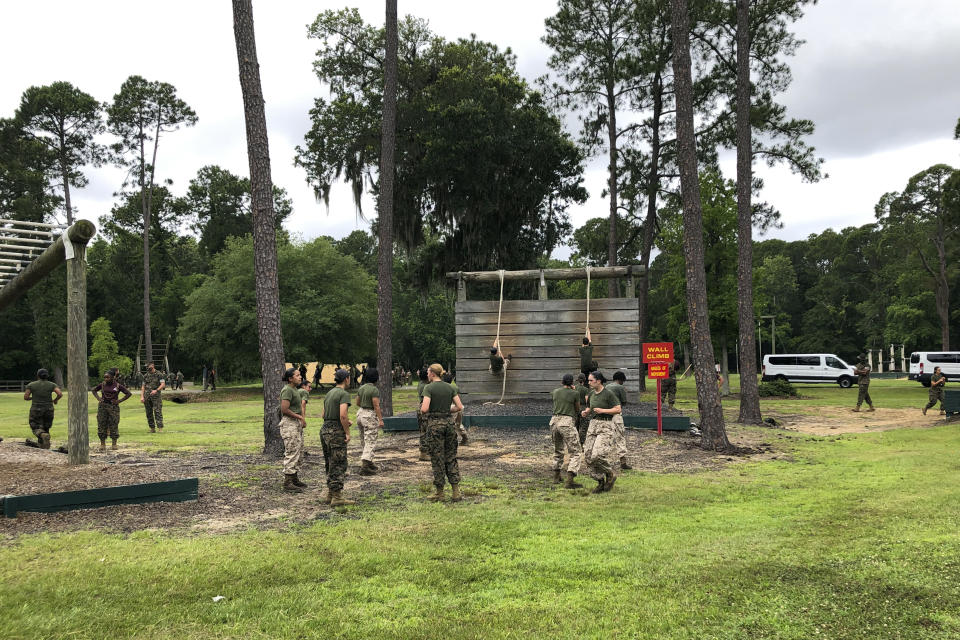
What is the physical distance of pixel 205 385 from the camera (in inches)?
1935

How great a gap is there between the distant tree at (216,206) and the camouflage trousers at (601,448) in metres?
58.5

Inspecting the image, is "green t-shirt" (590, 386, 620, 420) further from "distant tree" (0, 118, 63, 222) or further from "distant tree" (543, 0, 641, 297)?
"distant tree" (0, 118, 63, 222)

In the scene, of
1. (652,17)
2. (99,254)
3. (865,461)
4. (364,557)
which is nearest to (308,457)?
(364,557)

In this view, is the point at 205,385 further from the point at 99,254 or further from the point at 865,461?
the point at 865,461

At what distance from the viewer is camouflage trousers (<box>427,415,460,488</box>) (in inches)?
349

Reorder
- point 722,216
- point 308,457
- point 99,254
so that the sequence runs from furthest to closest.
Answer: point 99,254 < point 722,216 < point 308,457

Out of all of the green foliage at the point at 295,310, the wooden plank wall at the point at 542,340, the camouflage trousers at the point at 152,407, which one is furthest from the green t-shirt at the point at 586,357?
the green foliage at the point at 295,310

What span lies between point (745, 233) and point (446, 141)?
12643mm

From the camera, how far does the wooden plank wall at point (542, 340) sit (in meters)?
18.2

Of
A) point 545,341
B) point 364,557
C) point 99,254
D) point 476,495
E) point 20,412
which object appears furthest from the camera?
point 99,254

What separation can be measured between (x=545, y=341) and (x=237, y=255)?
29737 mm

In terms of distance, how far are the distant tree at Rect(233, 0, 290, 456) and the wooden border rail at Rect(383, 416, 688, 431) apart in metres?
4.35

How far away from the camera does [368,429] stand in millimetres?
11500

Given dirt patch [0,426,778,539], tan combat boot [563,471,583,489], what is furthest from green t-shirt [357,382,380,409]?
tan combat boot [563,471,583,489]
